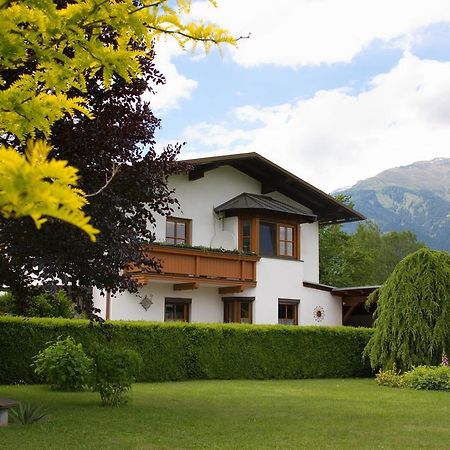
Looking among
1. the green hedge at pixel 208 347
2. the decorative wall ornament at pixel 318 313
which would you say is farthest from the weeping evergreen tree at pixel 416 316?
the decorative wall ornament at pixel 318 313

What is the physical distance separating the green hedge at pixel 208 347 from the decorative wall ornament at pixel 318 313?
168 inches

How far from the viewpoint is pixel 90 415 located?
10.5 m

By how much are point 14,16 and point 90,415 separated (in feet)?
24.3

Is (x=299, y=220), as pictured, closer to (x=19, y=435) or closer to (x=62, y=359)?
(x=62, y=359)

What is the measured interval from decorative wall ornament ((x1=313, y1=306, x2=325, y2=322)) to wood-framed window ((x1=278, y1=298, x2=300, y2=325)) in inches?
36.7

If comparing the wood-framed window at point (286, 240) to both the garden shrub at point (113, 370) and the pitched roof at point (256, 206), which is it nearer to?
the pitched roof at point (256, 206)

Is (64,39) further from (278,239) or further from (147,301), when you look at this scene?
(278,239)

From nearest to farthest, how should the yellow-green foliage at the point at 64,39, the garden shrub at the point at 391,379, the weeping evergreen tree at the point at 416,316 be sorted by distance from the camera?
the yellow-green foliage at the point at 64,39 → the garden shrub at the point at 391,379 → the weeping evergreen tree at the point at 416,316

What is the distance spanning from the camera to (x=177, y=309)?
2364 cm

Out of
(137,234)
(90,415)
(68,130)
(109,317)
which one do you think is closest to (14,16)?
(68,130)

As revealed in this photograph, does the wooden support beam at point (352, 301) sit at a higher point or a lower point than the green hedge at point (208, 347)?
higher

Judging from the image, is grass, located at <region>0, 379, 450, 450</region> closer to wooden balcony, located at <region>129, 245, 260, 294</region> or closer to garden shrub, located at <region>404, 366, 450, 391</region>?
garden shrub, located at <region>404, 366, 450, 391</region>

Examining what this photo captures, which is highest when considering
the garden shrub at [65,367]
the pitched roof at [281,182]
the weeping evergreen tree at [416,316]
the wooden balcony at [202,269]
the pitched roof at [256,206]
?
the pitched roof at [281,182]

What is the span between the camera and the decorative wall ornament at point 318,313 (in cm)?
2656
